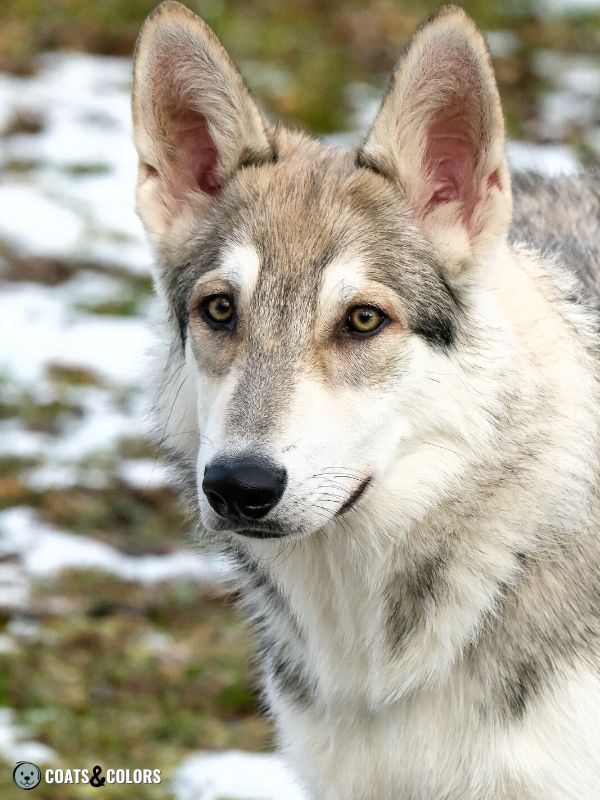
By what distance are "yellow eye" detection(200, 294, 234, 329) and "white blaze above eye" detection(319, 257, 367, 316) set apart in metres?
0.27

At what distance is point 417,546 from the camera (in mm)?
3744

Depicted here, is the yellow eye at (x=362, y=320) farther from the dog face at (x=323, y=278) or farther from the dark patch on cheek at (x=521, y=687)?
the dark patch on cheek at (x=521, y=687)

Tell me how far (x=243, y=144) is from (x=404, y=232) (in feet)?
1.90

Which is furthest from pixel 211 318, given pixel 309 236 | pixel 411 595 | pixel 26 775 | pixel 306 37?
pixel 306 37

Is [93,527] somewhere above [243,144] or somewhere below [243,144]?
below

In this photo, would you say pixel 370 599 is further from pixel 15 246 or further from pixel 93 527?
pixel 15 246

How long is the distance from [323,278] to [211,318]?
356 mm

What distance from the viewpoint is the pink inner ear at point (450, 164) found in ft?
12.4

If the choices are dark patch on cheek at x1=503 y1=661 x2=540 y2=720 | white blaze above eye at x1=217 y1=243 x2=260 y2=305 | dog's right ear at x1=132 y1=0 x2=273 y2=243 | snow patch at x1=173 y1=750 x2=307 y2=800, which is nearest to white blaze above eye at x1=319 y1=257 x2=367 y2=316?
white blaze above eye at x1=217 y1=243 x2=260 y2=305

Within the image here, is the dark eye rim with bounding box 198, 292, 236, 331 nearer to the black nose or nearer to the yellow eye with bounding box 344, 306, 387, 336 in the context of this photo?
the yellow eye with bounding box 344, 306, 387, 336

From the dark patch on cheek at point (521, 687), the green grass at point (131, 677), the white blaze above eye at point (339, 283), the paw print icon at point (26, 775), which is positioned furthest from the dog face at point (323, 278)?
the green grass at point (131, 677)


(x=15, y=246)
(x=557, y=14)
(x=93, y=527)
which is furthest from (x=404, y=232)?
(x=557, y=14)

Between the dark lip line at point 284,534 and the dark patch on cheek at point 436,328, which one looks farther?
the dark patch on cheek at point 436,328

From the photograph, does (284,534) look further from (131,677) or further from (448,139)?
(131,677)
